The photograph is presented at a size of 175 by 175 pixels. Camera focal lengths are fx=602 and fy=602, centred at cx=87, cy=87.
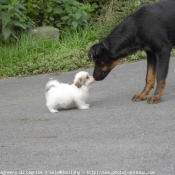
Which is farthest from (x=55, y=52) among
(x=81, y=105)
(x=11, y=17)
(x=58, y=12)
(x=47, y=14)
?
(x=81, y=105)

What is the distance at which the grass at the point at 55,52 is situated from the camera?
12.5 metres

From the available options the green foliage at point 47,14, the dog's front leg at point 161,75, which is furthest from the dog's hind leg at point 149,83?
the green foliage at point 47,14

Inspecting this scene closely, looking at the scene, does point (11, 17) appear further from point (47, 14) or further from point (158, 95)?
point (158, 95)

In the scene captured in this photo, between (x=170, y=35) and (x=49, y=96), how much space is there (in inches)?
78.5

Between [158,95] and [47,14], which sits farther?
[47,14]

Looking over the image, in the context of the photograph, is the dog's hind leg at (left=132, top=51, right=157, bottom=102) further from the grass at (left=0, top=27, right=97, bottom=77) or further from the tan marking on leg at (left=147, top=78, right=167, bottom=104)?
the grass at (left=0, top=27, right=97, bottom=77)

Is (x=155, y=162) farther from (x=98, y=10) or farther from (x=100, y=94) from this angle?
(x=98, y=10)

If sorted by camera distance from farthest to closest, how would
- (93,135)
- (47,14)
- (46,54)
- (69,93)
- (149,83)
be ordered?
(47,14) < (46,54) < (149,83) < (69,93) < (93,135)

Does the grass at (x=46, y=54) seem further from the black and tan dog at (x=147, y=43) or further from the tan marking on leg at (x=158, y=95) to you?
the tan marking on leg at (x=158, y=95)

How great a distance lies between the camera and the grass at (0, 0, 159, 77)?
40.9ft

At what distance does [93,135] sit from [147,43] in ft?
6.95

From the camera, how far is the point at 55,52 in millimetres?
13133

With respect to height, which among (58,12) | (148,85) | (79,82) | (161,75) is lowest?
(58,12)

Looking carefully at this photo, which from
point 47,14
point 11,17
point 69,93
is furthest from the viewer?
point 47,14
